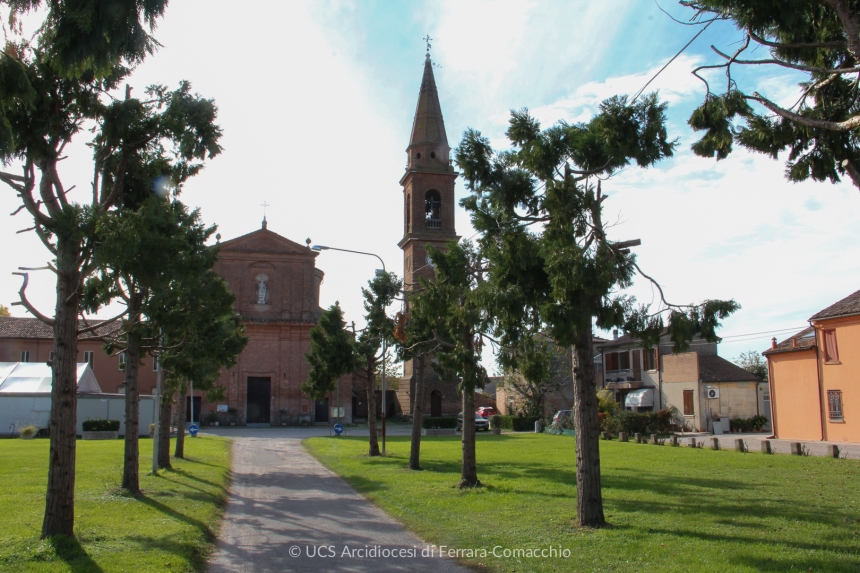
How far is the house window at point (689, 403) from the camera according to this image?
41562 millimetres

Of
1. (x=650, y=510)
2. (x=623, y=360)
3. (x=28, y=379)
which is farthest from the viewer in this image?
(x=623, y=360)

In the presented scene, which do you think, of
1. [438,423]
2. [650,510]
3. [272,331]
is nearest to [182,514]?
[650,510]

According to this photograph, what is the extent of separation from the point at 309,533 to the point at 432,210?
3706cm

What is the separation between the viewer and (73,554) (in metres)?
8.27

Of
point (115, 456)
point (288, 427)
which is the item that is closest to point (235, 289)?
point (288, 427)

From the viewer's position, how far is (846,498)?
12.6m

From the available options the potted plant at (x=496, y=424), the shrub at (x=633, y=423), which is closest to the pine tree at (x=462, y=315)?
the shrub at (x=633, y=423)

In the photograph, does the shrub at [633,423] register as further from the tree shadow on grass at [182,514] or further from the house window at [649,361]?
the tree shadow on grass at [182,514]

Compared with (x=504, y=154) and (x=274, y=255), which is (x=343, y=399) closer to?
(x=274, y=255)

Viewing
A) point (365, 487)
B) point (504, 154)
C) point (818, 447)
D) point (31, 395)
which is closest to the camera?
point (504, 154)

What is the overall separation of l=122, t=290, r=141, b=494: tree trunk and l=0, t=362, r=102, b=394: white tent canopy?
27698mm

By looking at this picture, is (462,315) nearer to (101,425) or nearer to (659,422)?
(659,422)

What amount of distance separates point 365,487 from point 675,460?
1072 cm

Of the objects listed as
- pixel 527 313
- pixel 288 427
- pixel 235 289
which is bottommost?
pixel 288 427
